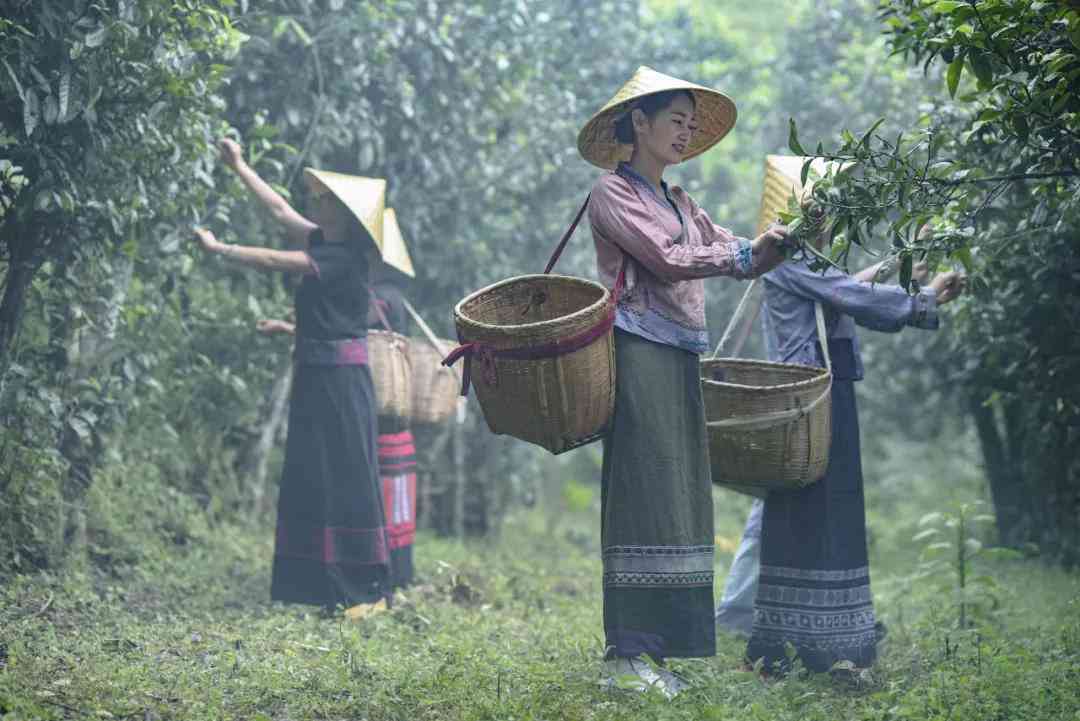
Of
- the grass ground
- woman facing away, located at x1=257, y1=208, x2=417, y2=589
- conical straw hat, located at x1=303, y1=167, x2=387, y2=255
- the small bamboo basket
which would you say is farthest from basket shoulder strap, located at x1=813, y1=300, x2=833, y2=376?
woman facing away, located at x1=257, y1=208, x2=417, y2=589

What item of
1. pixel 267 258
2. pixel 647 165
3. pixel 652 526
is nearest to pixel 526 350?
pixel 652 526

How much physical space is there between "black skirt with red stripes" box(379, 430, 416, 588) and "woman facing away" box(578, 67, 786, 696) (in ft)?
8.86

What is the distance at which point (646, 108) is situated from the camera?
15.5 ft

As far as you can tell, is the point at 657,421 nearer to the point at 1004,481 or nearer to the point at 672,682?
the point at 672,682

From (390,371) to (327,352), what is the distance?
1.85 feet

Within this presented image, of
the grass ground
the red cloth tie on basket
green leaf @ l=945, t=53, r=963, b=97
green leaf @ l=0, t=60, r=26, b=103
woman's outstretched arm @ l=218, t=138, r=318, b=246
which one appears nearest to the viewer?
green leaf @ l=945, t=53, r=963, b=97

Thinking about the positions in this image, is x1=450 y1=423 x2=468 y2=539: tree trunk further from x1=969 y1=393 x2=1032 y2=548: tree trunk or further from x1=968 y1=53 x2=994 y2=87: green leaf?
x1=968 y1=53 x2=994 y2=87: green leaf

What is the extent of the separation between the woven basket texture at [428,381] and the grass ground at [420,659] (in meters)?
0.94

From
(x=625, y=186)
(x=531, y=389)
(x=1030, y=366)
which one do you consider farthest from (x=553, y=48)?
(x=531, y=389)

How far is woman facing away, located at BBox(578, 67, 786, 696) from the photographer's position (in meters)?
4.45

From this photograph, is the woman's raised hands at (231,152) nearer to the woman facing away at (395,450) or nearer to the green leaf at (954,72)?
the woman facing away at (395,450)

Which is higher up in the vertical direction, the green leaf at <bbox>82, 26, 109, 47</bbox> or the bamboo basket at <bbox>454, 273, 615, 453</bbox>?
the green leaf at <bbox>82, 26, 109, 47</bbox>

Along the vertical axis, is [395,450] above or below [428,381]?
below

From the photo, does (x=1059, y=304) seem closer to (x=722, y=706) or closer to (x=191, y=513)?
(x=722, y=706)
